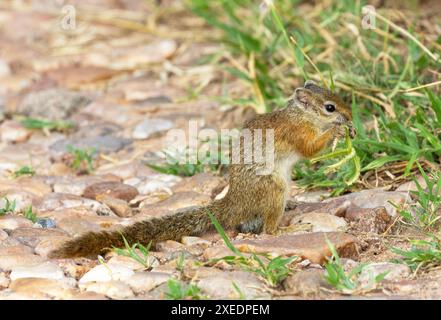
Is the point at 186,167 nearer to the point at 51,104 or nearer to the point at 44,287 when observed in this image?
the point at 51,104

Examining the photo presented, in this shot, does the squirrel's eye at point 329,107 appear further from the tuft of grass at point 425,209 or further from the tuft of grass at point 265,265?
the tuft of grass at point 265,265

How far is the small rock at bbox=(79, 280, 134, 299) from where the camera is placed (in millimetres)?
4160

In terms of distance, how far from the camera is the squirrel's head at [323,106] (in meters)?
5.48

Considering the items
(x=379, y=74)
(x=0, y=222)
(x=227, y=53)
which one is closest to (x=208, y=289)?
(x=0, y=222)

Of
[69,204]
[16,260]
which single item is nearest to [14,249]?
[16,260]

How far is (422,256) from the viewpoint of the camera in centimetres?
436

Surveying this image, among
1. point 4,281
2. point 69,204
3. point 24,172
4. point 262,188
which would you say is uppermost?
point 262,188

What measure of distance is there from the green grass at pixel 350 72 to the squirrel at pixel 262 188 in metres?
0.18

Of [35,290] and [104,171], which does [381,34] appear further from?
[35,290]

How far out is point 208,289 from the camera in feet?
13.5

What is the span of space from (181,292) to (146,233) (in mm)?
932

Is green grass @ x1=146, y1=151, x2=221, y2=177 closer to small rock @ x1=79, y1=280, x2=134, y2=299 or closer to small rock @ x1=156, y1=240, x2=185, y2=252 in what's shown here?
small rock @ x1=156, y1=240, x2=185, y2=252

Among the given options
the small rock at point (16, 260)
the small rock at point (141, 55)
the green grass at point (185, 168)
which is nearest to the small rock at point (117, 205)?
the green grass at point (185, 168)

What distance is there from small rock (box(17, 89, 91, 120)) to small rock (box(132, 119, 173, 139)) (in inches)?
33.4
